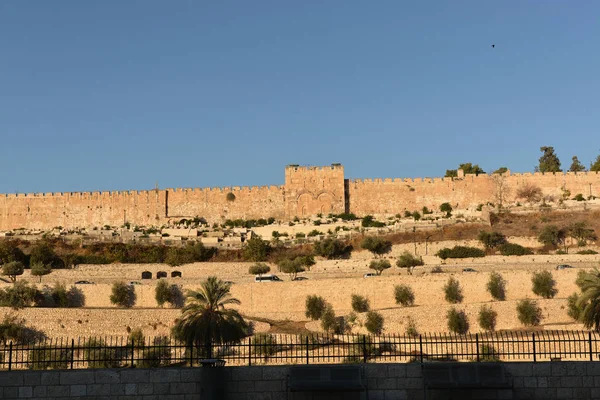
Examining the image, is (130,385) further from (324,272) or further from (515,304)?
(324,272)

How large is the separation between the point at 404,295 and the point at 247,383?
20440mm

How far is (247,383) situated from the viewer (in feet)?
43.3

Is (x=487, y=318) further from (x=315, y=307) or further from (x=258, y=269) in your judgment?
(x=258, y=269)

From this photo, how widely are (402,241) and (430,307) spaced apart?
13589 millimetres

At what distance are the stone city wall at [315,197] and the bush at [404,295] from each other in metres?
20.5

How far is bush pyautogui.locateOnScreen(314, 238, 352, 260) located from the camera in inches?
1697

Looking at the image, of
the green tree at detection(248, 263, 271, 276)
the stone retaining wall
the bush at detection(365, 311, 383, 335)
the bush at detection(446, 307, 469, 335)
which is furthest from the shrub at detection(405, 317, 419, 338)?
the stone retaining wall

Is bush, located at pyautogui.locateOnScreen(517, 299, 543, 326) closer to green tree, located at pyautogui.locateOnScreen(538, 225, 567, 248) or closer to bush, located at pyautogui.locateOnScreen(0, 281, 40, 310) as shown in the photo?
green tree, located at pyautogui.locateOnScreen(538, 225, 567, 248)

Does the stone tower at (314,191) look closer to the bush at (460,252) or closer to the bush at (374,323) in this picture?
the bush at (460,252)

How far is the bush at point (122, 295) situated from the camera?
34781 mm

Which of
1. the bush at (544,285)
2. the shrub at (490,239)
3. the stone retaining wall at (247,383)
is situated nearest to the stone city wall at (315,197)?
the shrub at (490,239)

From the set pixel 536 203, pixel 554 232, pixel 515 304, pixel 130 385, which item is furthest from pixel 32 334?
pixel 536 203

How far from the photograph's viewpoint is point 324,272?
127 feet

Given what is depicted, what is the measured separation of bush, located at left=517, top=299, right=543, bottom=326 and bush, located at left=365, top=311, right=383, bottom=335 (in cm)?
480
